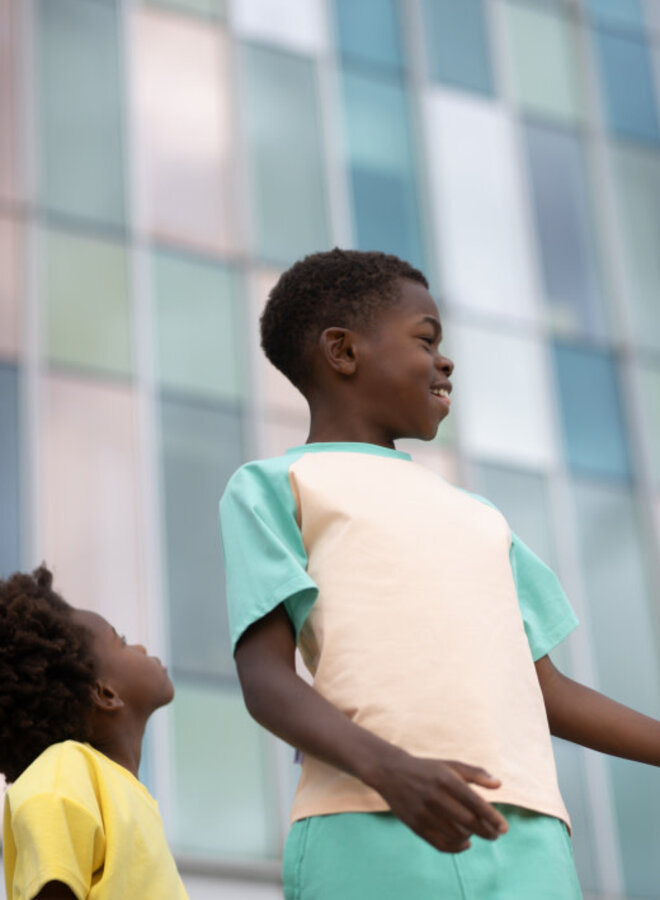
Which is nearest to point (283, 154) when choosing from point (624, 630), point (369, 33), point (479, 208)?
point (369, 33)

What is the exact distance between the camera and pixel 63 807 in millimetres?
2975

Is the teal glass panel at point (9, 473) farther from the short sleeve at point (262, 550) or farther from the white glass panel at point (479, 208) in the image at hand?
the short sleeve at point (262, 550)

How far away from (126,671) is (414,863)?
161cm

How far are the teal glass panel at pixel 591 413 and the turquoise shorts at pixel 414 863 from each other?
9.28 m

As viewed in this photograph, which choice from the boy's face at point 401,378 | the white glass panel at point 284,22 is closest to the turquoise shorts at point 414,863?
the boy's face at point 401,378

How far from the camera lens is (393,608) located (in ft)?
7.43

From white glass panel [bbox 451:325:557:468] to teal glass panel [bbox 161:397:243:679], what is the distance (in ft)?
6.19

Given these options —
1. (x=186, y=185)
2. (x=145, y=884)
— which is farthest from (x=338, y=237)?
(x=145, y=884)

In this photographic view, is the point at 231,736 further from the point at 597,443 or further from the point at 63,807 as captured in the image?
the point at 63,807

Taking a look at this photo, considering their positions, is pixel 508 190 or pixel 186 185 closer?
pixel 186 185

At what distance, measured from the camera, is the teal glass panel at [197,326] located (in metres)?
9.96

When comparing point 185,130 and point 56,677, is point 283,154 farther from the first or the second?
point 56,677

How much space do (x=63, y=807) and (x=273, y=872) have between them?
592 cm

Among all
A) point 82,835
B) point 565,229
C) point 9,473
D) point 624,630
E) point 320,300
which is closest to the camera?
point 320,300
